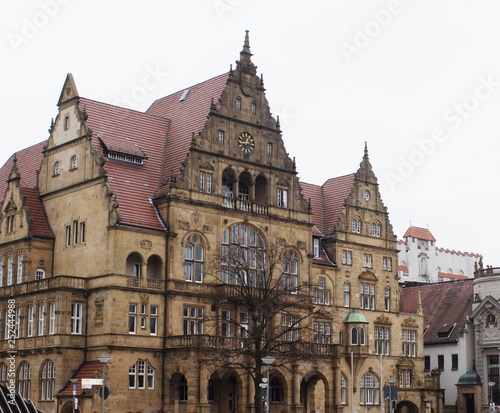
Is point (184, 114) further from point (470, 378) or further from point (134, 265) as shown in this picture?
point (470, 378)

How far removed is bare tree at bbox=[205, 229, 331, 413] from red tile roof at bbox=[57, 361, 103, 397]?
8296mm

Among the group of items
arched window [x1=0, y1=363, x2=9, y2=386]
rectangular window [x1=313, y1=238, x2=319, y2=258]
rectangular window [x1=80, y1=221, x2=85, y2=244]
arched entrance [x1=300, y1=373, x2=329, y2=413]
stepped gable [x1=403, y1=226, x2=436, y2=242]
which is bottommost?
arched entrance [x1=300, y1=373, x2=329, y2=413]

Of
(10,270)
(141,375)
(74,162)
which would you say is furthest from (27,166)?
(141,375)

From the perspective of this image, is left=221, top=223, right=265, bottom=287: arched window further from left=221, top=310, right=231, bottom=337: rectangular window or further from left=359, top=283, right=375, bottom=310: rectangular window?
left=359, top=283, right=375, bottom=310: rectangular window

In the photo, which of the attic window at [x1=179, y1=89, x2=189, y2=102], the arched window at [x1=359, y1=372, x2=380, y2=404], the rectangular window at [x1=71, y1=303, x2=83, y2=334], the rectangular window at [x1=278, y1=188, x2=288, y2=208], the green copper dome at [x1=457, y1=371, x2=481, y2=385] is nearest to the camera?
the rectangular window at [x1=71, y1=303, x2=83, y2=334]

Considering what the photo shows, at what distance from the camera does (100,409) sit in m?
68.0

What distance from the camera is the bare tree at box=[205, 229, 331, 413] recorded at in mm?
68750

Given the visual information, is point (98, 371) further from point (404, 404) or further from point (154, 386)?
point (404, 404)

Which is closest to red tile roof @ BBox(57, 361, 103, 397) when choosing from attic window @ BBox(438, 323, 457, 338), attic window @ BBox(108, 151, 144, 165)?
attic window @ BBox(108, 151, 144, 165)

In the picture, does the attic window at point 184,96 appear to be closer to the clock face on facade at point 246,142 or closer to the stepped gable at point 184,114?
the stepped gable at point 184,114

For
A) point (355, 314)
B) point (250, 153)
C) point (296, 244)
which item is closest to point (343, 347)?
point (355, 314)

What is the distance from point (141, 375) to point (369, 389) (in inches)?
982

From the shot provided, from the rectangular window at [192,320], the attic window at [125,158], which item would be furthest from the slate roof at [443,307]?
the attic window at [125,158]

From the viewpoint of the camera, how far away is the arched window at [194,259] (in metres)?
75.6
